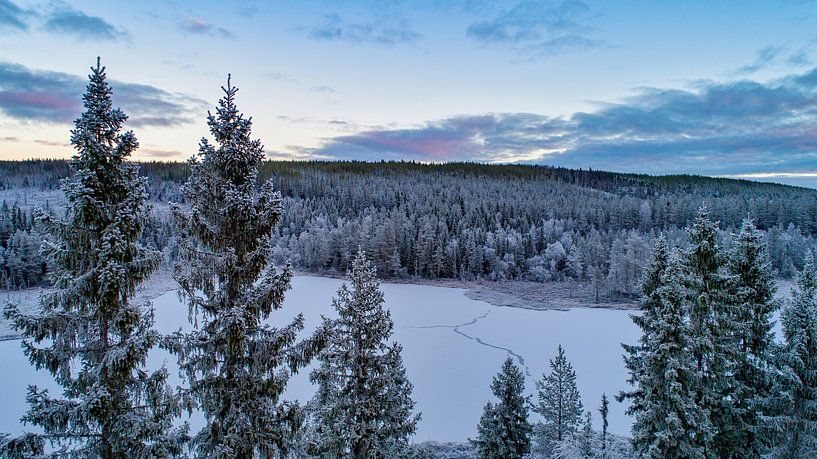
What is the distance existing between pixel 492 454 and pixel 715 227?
31.3 ft

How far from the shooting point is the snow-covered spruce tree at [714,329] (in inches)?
474

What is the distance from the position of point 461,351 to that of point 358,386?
2341 cm

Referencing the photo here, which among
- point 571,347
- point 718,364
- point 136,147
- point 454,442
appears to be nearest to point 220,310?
point 136,147

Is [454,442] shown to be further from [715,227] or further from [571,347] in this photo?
[571,347]

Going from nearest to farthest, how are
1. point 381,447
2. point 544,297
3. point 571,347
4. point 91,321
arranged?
point 91,321, point 381,447, point 571,347, point 544,297

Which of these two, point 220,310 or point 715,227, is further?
point 715,227

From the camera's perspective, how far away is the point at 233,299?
7.77 m

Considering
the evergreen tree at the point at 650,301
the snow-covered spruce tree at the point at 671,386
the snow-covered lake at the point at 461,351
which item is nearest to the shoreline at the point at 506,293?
the snow-covered lake at the point at 461,351

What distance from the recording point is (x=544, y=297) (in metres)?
58.0

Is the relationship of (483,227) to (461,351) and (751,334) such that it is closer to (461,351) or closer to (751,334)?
(461,351)

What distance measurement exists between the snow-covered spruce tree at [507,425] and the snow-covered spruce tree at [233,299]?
8349 millimetres

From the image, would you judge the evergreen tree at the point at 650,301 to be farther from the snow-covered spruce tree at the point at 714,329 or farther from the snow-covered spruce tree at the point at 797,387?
the snow-covered spruce tree at the point at 797,387

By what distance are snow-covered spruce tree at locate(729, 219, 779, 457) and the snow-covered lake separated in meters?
9.53

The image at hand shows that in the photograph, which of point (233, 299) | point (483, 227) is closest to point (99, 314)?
point (233, 299)
